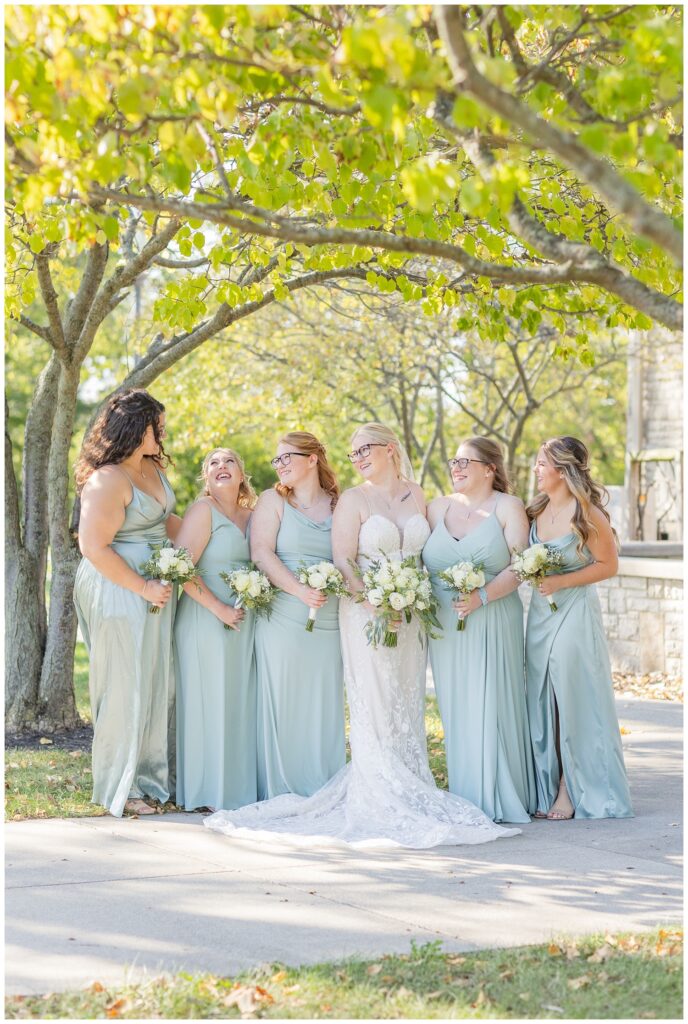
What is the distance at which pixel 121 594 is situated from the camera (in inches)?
293

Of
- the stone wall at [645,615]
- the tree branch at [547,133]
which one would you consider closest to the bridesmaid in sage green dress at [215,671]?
the tree branch at [547,133]

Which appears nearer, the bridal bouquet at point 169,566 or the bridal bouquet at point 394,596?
the bridal bouquet at point 394,596

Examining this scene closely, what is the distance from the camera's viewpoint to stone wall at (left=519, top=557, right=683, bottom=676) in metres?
12.9

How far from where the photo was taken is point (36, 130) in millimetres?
6477

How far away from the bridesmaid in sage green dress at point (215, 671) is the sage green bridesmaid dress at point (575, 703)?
5.89 feet

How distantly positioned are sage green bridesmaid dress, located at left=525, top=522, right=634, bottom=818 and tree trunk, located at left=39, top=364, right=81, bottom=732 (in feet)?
12.1

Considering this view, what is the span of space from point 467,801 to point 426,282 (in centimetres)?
383

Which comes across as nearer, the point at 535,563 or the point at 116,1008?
the point at 116,1008

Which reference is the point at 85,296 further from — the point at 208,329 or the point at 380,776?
the point at 380,776

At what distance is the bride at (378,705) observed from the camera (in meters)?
7.02

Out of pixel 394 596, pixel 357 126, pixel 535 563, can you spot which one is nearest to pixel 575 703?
pixel 535 563

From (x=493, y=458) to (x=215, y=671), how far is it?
2.17 metres

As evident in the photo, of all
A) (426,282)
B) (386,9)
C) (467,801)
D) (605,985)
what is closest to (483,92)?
(386,9)

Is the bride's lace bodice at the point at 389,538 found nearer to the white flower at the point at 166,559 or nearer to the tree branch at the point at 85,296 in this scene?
the white flower at the point at 166,559
